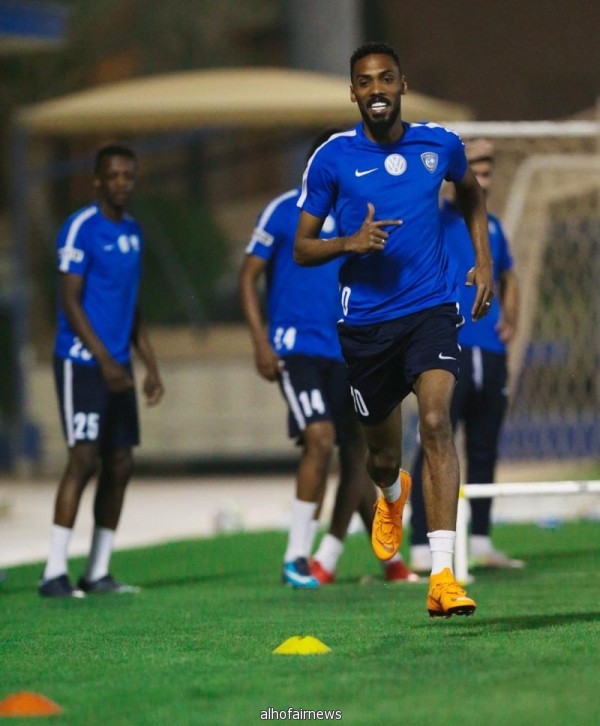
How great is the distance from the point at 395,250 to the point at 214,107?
1172cm

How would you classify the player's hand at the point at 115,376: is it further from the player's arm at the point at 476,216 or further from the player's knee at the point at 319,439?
the player's arm at the point at 476,216

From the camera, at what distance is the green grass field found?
547cm

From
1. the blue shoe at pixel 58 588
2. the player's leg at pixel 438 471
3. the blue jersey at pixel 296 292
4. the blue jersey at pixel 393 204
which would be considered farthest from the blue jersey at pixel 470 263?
the blue shoe at pixel 58 588

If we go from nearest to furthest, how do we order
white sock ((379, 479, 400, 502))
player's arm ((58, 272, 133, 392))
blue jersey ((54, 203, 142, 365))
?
white sock ((379, 479, 400, 502)), player's arm ((58, 272, 133, 392)), blue jersey ((54, 203, 142, 365))

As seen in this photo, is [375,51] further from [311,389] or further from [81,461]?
[81,461]

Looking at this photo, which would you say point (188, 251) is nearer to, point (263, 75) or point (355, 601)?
point (263, 75)

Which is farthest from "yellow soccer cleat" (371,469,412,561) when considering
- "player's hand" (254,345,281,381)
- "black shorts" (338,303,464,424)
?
"player's hand" (254,345,281,381)

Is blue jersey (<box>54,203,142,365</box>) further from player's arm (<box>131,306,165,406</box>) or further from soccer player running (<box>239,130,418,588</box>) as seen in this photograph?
soccer player running (<box>239,130,418,588</box>)

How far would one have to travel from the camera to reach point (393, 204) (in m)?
7.39

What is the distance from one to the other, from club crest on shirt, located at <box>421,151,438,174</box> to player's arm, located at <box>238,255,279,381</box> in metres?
2.49

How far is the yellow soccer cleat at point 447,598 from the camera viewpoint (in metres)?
6.79

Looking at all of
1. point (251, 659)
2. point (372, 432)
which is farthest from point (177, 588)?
point (251, 659)

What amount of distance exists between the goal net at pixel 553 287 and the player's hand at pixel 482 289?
634 centimetres

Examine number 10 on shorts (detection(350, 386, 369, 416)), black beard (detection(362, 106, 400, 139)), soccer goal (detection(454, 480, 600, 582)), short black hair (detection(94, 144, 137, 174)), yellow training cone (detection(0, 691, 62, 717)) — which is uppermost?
black beard (detection(362, 106, 400, 139))
